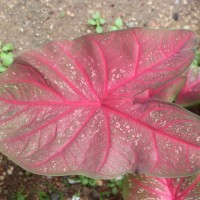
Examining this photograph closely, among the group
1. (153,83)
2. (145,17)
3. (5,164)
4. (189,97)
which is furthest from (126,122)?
(145,17)

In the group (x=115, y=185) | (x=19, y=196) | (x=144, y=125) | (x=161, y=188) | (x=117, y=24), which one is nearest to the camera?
(x=144, y=125)

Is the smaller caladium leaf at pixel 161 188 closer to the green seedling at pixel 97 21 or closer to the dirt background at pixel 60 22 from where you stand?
the dirt background at pixel 60 22

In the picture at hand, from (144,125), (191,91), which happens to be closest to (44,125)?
(144,125)

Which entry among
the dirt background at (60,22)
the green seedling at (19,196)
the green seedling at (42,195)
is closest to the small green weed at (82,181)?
the dirt background at (60,22)

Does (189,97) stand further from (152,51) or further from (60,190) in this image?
(60,190)

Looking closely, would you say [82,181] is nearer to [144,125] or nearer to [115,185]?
[115,185]

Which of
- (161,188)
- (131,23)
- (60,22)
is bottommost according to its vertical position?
(161,188)
